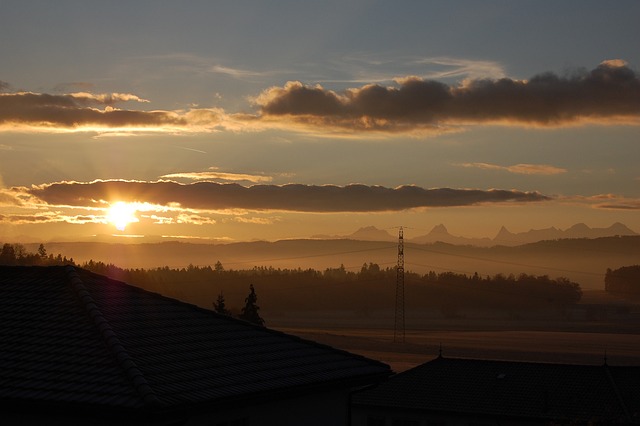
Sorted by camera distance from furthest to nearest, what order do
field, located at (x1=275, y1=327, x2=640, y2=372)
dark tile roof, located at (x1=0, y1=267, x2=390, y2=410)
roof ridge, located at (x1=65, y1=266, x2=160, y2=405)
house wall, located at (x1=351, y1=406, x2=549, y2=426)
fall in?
field, located at (x1=275, y1=327, x2=640, y2=372), house wall, located at (x1=351, y1=406, x2=549, y2=426), dark tile roof, located at (x1=0, y1=267, x2=390, y2=410), roof ridge, located at (x1=65, y1=266, x2=160, y2=405)

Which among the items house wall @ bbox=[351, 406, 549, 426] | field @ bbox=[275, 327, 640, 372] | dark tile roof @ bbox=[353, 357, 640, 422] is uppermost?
dark tile roof @ bbox=[353, 357, 640, 422]

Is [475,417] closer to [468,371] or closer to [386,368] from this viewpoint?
[468,371]

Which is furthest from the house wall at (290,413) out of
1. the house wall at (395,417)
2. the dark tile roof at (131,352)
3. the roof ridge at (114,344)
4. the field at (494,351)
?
the field at (494,351)

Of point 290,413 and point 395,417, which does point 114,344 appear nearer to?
point 290,413

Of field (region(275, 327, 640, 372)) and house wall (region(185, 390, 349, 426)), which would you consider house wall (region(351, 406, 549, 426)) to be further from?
field (region(275, 327, 640, 372))

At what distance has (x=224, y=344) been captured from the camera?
20.2 metres

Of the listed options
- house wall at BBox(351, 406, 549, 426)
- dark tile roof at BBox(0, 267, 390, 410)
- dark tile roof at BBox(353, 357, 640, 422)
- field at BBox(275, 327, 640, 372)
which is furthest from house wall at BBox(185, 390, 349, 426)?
field at BBox(275, 327, 640, 372)

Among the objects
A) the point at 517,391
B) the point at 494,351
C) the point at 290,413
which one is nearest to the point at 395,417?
the point at 517,391

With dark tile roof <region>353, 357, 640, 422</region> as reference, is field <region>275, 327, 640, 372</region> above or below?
below

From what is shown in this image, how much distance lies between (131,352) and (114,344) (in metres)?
0.36

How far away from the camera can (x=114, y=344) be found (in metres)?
16.8

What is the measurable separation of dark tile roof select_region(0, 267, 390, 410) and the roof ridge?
0.08ft

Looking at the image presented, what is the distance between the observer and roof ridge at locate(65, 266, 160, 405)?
14.9 metres

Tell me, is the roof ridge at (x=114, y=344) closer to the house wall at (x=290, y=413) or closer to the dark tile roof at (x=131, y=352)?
the dark tile roof at (x=131, y=352)
